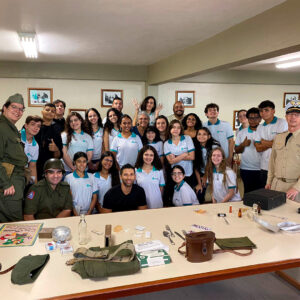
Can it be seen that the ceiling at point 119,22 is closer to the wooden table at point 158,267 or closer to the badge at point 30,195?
the badge at point 30,195

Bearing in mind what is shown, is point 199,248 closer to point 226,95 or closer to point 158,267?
point 158,267

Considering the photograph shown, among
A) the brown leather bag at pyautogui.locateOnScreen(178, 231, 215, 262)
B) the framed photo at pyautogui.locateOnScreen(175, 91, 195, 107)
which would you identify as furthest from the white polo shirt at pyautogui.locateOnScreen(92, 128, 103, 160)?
the framed photo at pyautogui.locateOnScreen(175, 91, 195, 107)

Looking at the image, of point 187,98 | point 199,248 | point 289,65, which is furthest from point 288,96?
point 199,248

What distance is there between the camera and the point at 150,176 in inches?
144

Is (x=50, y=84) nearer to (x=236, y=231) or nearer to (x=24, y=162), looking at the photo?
(x=24, y=162)

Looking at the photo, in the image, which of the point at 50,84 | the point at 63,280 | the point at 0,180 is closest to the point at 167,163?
the point at 0,180

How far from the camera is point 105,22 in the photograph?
368cm

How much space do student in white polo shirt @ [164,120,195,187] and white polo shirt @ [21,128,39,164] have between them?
164cm

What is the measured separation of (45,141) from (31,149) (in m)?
0.33

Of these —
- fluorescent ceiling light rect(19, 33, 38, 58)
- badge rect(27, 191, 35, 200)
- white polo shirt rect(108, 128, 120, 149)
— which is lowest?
badge rect(27, 191, 35, 200)

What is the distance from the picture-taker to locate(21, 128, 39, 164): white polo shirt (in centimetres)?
350

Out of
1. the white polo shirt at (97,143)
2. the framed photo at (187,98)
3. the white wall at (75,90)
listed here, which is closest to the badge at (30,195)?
the white polo shirt at (97,143)

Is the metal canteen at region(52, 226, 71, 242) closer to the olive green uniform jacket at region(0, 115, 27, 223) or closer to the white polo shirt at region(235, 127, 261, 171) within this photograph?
the olive green uniform jacket at region(0, 115, 27, 223)

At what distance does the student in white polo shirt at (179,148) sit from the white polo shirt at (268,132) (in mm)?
914
